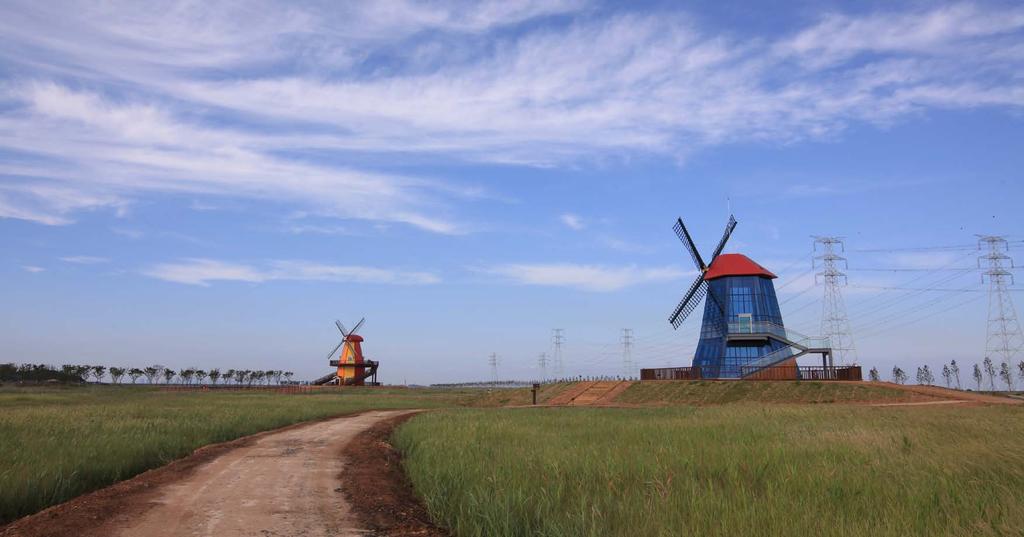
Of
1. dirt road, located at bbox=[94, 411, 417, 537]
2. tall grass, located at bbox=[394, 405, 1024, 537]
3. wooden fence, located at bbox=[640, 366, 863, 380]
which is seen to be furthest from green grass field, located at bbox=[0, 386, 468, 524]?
wooden fence, located at bbox=[640, 366, 863, 380]

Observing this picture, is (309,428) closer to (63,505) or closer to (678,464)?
(63,505)

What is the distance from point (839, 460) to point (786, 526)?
7.17m

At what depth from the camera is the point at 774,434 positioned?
1938 cm

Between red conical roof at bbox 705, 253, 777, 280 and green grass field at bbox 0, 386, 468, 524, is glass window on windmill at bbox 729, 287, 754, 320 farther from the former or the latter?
green grass field at bbox 0, 386, 468, 524

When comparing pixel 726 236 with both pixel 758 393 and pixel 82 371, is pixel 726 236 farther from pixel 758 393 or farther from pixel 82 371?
pixel 82 371

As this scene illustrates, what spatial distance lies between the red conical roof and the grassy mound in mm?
→ 15196

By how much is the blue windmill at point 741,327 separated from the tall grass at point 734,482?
44.6 meters

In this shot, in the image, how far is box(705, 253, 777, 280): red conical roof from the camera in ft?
221

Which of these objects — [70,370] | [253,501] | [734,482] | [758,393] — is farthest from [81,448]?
[70,370]

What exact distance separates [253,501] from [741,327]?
60.0 meters

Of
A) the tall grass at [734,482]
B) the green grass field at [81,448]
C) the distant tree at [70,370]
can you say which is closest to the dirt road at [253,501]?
the tall grass at [734,482]

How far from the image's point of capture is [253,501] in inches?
442

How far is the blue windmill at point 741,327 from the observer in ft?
209

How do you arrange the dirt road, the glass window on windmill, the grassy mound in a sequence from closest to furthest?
1. the dirt road
2. the grassy mound
3. the glass window on windmill
